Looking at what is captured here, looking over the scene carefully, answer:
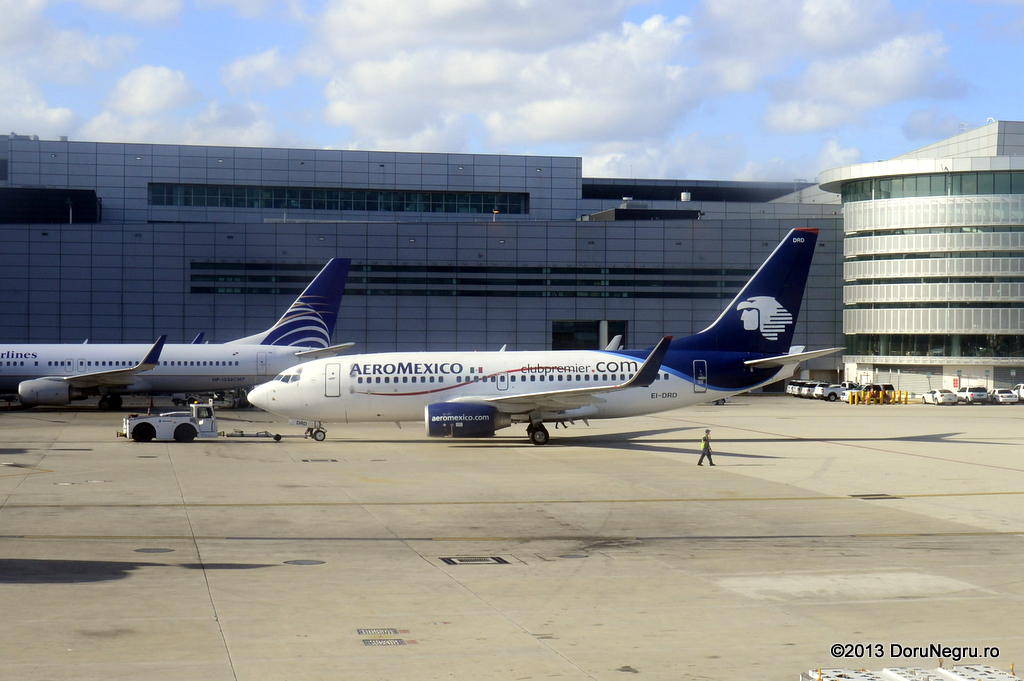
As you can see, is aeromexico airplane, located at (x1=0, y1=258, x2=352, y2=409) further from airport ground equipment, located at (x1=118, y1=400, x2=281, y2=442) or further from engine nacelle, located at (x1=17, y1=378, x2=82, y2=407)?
airport ground equipment, located at (x1=118, y1=400, x2=281, y2=442)

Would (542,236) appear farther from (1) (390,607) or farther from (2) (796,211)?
(1) (390,607)

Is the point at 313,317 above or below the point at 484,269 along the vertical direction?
below

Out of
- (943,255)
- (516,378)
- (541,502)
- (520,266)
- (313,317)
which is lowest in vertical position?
(541,502)

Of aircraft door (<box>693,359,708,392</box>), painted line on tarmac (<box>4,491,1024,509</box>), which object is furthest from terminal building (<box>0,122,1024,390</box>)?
painted line on tarmac (<box>4,491,1024,509</box>)

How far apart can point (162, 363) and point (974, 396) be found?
6346 centimetres

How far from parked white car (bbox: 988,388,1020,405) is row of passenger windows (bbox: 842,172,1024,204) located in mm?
17801

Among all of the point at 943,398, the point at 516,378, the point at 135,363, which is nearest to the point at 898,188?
the point at 943,398

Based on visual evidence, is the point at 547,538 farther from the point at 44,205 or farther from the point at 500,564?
the point at 44,205

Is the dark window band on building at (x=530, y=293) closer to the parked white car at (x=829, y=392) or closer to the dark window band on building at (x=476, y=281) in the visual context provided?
the dark window band on building at (x=476, y=281)

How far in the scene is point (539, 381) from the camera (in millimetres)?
47719

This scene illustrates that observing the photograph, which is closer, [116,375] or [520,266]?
[116,375]

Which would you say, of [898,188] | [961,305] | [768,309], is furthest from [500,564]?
[898,188]

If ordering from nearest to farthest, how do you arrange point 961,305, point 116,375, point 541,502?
1. point 541,502
2. point 116,375
3. point 961,305

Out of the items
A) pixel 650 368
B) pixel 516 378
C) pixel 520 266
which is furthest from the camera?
pixel 520 266
